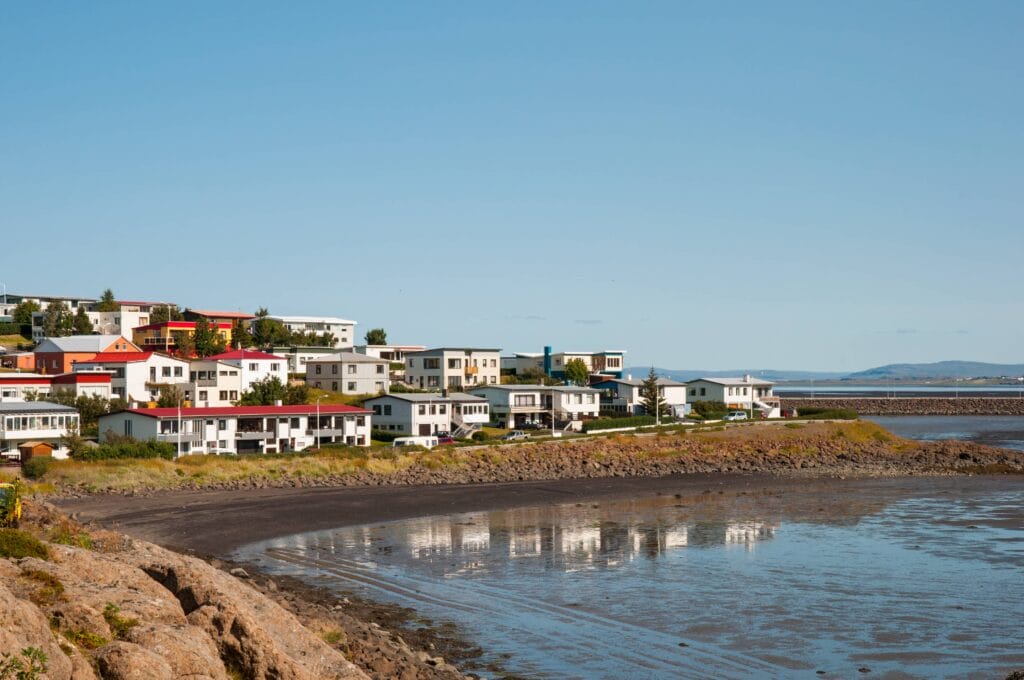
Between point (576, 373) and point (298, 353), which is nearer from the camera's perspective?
point (298, 353)

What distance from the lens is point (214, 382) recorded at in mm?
79625

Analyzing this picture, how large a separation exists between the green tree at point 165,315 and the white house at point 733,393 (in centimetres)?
5842

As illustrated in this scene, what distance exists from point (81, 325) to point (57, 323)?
233cm

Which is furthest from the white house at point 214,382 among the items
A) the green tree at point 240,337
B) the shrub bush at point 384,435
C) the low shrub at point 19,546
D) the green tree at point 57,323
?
the low shrub at point 19,546

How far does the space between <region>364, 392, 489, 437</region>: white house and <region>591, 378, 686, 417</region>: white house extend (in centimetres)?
2430

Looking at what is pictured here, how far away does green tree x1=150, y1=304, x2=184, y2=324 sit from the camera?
116200 millimetres

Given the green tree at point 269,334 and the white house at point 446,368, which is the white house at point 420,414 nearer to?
the white house at point 446,368

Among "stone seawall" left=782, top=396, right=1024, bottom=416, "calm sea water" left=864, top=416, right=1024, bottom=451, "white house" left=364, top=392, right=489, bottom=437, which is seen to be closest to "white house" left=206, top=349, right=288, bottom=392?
"white house" left=364, top=392, right=489, bottom=437

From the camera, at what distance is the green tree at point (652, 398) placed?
96.4 m

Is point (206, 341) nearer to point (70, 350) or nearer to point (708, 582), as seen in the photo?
point (70, 350)

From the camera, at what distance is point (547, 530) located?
43312mm

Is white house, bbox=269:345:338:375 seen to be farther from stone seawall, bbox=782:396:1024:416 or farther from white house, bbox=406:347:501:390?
stone seawall, bbox=782:396:1024:416

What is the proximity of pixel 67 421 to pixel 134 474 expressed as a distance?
441 inches

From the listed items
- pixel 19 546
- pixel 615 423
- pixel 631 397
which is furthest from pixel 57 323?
pixel 19 546
